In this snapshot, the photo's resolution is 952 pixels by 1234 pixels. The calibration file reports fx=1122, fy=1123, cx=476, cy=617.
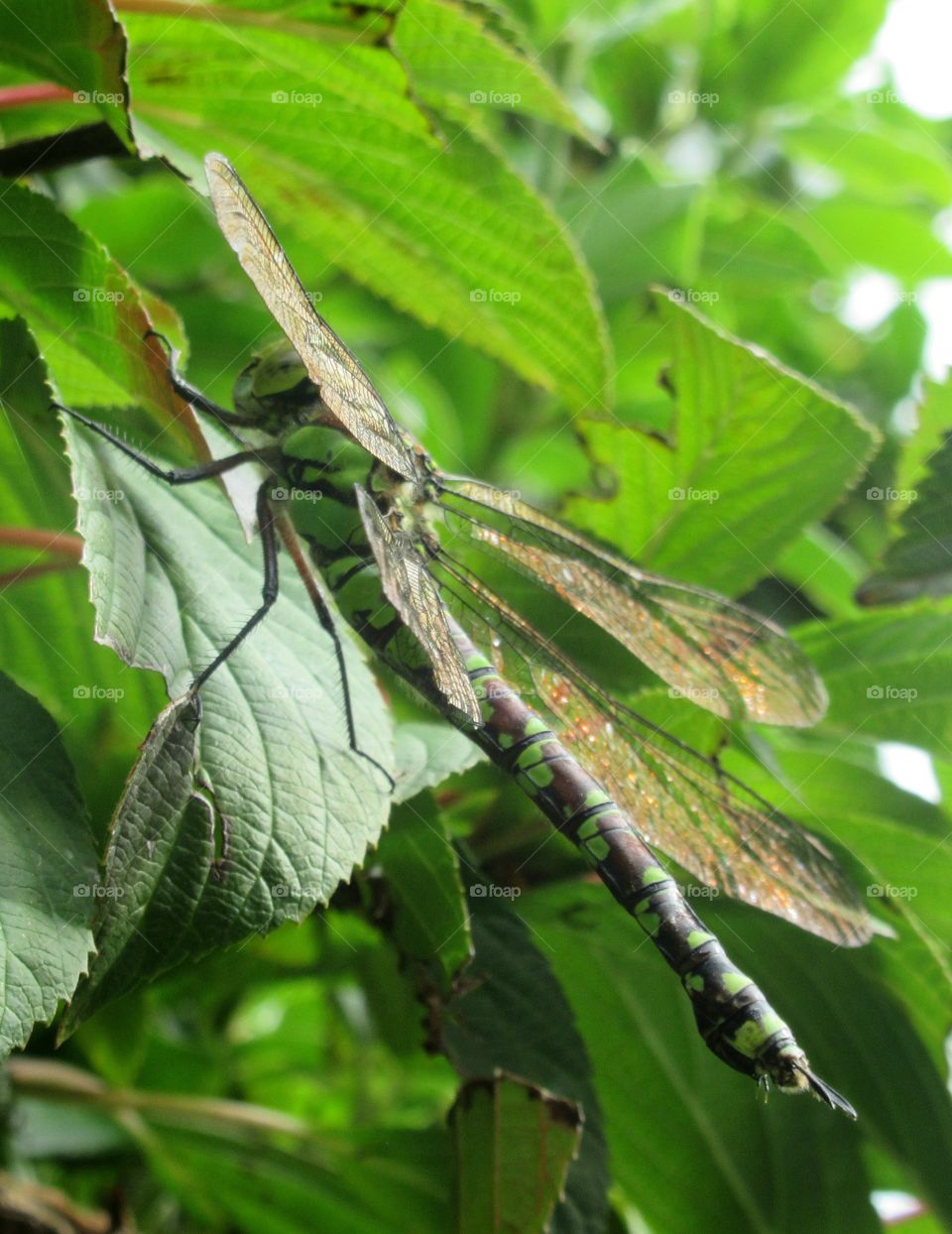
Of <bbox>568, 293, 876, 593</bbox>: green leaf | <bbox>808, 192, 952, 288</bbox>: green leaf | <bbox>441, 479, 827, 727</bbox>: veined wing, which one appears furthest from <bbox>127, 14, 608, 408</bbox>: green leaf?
<bbox>808, 192, 952, 288</bbox>: green leaf

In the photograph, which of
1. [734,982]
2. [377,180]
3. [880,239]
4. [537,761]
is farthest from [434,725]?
[880,239]

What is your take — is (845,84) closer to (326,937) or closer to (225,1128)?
(326,937)

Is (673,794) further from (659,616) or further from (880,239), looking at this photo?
(880,239)

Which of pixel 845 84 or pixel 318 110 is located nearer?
pixel 318 110

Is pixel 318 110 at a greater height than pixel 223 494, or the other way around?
pixel 318 110

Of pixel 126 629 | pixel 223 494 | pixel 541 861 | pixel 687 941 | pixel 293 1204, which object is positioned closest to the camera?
pixel 126 629

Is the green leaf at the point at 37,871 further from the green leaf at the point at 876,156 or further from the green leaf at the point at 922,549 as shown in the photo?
the green leaf at the point at 876,156

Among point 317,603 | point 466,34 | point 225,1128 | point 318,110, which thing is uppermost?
point 466,34

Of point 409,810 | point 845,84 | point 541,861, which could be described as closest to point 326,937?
point 541,861

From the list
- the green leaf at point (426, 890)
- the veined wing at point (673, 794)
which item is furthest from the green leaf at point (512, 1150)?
the veined wing at point (673, 794)
